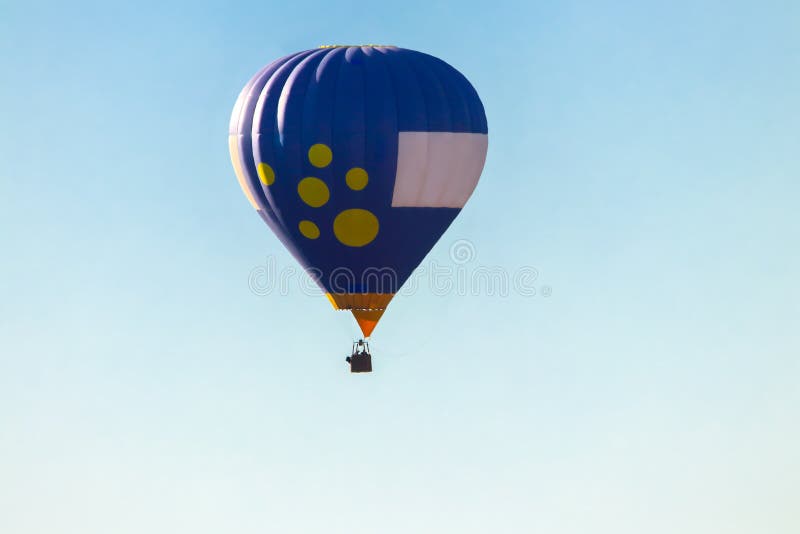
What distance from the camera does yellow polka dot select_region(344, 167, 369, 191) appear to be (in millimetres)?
42750

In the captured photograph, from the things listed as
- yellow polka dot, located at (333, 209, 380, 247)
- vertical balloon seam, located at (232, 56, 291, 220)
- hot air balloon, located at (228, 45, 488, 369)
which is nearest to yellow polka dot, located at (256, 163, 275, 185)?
hot air balloon, located at (228, 45, 488, 369)

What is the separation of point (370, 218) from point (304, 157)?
6.15 feet

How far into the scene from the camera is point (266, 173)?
142ft

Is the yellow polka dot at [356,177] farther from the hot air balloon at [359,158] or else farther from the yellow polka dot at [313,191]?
the yellow polka dot at [313,191]

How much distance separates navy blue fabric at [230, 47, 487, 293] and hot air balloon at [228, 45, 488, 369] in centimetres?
2

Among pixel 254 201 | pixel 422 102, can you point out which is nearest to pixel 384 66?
pixel 422 102

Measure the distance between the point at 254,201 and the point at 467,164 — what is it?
4.54 m

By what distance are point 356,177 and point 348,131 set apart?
98 cm

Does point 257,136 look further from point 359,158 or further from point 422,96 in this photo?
point 422,96

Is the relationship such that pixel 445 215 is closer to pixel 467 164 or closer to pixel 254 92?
pixel 467 164

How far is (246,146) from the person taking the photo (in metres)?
43.7

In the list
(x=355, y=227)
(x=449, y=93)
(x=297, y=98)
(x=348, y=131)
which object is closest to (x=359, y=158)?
(x=348, y=131)

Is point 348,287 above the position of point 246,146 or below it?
below

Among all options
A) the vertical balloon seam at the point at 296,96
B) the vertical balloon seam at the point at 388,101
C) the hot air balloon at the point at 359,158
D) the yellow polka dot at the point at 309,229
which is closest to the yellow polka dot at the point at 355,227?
the hot air balloon at the point at 359,158
